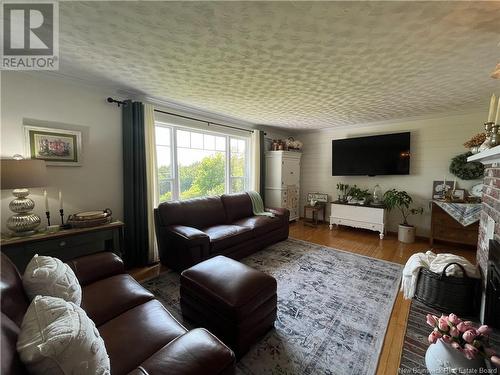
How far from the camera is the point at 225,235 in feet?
9.19

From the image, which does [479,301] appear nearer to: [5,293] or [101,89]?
[5,293]

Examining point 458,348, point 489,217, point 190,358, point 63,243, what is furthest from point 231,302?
point 489,217

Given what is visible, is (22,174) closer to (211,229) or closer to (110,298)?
(110,298)

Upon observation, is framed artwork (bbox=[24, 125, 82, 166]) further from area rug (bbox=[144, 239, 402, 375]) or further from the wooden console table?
area rug (bbox=[144, 239, 402, 375])

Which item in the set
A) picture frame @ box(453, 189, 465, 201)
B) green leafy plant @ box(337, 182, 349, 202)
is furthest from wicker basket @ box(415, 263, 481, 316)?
green leafy plant @ box(337, 182, 349, 202)

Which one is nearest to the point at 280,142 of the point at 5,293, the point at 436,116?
the point at 436,116

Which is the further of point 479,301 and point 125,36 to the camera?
point 479,301

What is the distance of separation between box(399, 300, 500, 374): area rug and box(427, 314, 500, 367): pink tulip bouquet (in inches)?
13.8

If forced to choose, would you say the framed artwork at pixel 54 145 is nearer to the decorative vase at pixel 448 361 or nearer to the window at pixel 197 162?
the window at pixel 197 162

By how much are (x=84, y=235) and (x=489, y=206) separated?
393 centimetres

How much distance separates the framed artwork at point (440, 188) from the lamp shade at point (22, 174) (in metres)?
5.43

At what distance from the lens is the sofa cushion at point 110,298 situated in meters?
1.29

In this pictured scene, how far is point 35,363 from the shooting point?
2.32 ft
